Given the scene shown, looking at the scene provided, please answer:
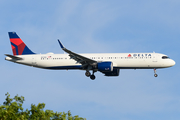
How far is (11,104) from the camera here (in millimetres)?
35281

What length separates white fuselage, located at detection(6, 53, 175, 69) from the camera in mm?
54469

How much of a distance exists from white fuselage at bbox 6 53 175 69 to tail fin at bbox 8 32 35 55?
2471 millimetres

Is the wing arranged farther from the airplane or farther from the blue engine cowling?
the blue engine cowling

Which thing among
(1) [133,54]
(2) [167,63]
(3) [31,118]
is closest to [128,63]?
(1) [133,54]

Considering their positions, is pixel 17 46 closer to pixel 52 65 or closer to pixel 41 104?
pixel 52 65

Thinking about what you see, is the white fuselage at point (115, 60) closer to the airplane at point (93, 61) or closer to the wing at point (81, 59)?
the airplane at point (93, 61)

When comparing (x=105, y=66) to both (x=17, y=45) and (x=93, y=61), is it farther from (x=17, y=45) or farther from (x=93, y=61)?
(x=17, y=45)

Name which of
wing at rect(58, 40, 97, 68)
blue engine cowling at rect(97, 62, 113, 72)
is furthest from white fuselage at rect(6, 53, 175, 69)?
blue engine cowling at rect(97, 62, 113, 72)

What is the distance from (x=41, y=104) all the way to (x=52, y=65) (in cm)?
2273

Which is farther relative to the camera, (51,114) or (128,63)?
(128,63)

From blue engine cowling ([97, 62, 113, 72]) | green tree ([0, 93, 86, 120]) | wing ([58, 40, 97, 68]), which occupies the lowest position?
green tree ([0, 93, 86, 120])

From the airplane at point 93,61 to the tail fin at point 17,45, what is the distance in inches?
19.8

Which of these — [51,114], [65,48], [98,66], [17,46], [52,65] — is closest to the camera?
[51,114]

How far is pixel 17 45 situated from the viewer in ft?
204
